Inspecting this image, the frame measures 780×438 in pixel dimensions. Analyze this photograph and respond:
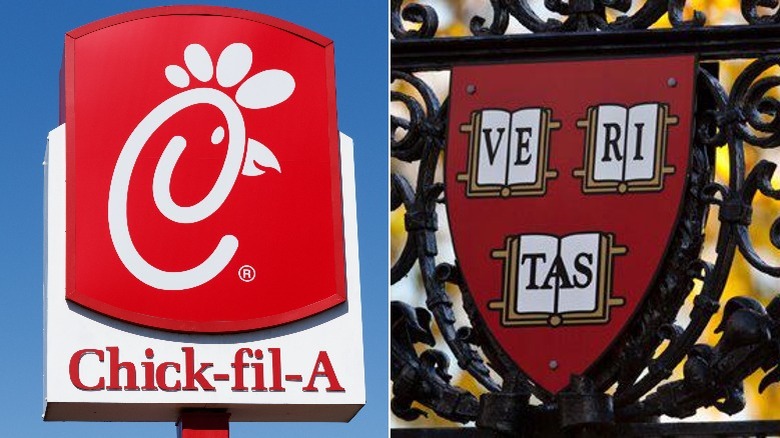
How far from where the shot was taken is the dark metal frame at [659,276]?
37.3 feet

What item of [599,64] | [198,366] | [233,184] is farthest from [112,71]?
[599,64]

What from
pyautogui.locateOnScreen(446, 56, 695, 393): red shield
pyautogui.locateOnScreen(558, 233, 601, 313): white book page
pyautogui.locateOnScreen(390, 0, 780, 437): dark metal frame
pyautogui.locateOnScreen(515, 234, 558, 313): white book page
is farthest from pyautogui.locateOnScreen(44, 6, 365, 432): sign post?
pyautogui.locateOnScreen(558, 233, 601, 313): white book page

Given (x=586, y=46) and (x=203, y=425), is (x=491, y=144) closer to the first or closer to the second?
(x=586, y=46)

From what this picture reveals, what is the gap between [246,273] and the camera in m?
13.0

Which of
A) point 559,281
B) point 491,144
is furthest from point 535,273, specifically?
point 491,144

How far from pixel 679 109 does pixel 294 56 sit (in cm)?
262

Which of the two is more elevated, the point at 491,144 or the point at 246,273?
the point at 491,144

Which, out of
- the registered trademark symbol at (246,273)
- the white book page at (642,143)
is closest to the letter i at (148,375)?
the registered trademark symbol at (246,273)

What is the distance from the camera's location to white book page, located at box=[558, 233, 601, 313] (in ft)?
38.0

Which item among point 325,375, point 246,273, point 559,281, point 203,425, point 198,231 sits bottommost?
point 203,425

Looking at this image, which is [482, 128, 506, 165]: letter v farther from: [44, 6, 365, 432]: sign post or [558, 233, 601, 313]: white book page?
[44, 6, 365, 432]: sign post

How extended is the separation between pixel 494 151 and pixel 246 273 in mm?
1828

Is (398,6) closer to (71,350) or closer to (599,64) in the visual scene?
(599,64)

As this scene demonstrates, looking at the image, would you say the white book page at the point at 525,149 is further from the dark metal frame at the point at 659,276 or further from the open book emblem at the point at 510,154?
the dark metal frame at the point at 659,276
